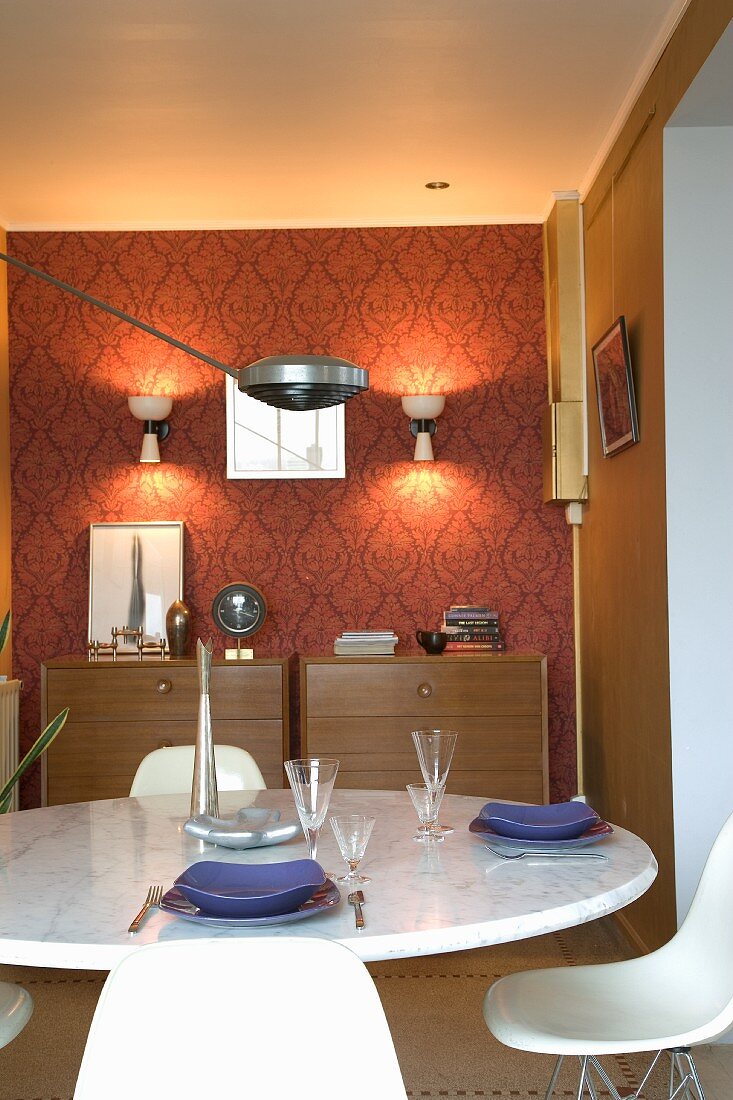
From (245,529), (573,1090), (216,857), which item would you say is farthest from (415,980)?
(245,529)

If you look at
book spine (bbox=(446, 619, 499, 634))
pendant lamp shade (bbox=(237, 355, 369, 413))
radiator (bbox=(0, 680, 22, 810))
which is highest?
pendant lamp shade (bbox=(237, 355, 369, 413))

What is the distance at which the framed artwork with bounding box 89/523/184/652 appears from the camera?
4.71 metres

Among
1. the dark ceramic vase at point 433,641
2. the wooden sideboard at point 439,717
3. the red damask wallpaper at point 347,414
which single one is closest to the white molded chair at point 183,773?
the wooden sideboard at point 439,717

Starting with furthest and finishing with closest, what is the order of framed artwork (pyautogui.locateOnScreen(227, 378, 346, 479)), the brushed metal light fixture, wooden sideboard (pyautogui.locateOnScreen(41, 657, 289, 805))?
1. framed artwork (pyautogui.locateOnScreen(227, 378, 346, 479))
2. wooden sideboard (pyautogui.locateOnScreen(41, 657, 289, 805))
3. the brushed metal light fixture

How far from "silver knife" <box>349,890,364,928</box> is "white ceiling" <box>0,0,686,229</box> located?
2345 mm

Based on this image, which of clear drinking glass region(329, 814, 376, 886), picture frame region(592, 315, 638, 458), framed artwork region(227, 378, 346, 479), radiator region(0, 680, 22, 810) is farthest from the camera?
framed artwork region(227, 378, 346, 479)

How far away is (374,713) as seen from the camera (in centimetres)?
426

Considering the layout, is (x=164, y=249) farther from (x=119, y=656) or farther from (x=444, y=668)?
(x=444, y=668)

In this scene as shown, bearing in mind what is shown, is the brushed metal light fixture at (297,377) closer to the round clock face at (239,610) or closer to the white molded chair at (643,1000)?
the white molded chair at (643,1000)

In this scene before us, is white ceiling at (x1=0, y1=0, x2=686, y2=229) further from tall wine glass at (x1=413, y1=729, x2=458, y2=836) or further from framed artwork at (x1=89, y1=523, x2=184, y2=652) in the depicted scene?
tall wine glass at (x1=413, y1=729, x2=458, y2=836)

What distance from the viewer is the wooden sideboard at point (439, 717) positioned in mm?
4250

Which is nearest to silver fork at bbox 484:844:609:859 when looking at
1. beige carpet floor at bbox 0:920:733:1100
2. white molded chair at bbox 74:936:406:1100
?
white molded chair at bbox 74:936:406:1100

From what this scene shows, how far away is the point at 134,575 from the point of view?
15.6ft

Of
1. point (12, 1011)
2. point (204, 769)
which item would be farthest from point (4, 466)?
point (12, 1011)
